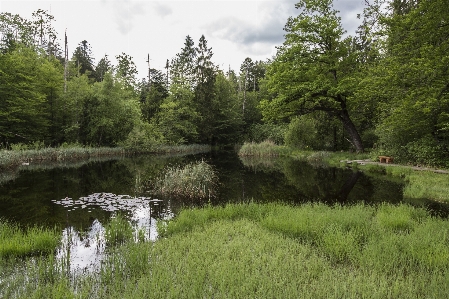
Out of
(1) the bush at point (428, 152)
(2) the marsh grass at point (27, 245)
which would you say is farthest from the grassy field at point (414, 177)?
(2) the marsh grass at point (27, 245)

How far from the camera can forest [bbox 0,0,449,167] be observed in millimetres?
16969

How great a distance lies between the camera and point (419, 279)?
166 inches

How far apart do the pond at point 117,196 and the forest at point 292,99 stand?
517 centimetres

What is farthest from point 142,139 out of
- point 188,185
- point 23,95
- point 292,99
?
point 188,185

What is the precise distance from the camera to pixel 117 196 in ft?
38.9

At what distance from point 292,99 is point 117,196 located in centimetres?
1986

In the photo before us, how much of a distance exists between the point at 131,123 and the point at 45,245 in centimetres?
3048

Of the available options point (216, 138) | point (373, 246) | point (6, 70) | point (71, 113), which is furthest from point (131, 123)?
point (373, 246)

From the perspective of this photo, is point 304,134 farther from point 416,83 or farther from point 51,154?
point 51,154

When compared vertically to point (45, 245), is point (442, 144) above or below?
above

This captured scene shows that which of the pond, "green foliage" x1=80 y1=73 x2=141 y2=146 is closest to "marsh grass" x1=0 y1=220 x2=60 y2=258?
the pond

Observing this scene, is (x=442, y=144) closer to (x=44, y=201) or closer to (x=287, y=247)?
(x=287, y=247)

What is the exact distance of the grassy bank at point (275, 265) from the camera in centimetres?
397

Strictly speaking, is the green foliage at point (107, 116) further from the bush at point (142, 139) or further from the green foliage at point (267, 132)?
the green foliage at point (267, 132)
